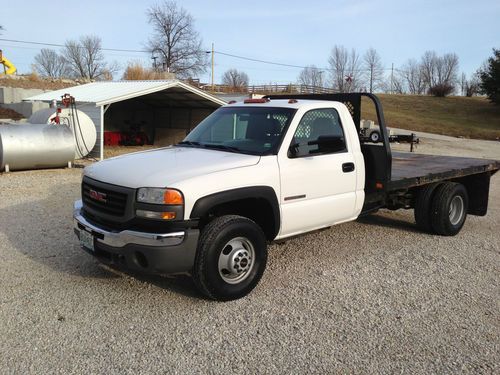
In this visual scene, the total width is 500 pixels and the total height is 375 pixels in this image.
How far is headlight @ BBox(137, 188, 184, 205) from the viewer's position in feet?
13.2

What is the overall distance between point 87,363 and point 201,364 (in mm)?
842

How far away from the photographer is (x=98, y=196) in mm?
4543

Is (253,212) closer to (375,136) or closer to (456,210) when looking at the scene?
(375,136)

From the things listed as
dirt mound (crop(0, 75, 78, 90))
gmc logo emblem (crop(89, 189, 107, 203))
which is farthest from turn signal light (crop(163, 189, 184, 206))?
dirt mound (crop(0, 75, 78, 90))

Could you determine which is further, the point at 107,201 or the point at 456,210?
the point at 456,210

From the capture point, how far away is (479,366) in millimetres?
3500

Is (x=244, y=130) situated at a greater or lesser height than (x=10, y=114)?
lesser

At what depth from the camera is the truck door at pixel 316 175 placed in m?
4.90

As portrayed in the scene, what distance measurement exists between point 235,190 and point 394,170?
11.7 ft

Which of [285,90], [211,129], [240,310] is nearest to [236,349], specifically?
[240,310]

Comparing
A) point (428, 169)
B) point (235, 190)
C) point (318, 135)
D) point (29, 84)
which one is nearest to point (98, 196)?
point (235, 190)

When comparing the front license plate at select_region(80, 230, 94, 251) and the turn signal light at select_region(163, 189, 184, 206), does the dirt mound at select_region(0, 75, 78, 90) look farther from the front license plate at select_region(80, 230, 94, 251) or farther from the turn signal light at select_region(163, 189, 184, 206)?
the turn signal light at select_region(163, 189, 184, 206)

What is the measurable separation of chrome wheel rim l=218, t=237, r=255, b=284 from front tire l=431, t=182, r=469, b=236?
3638mm

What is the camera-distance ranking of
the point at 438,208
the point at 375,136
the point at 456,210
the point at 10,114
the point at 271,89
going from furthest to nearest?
the point at 271,89, the point at 10,114, the point at 456,210, the point at 438,208, the point at 375,136
